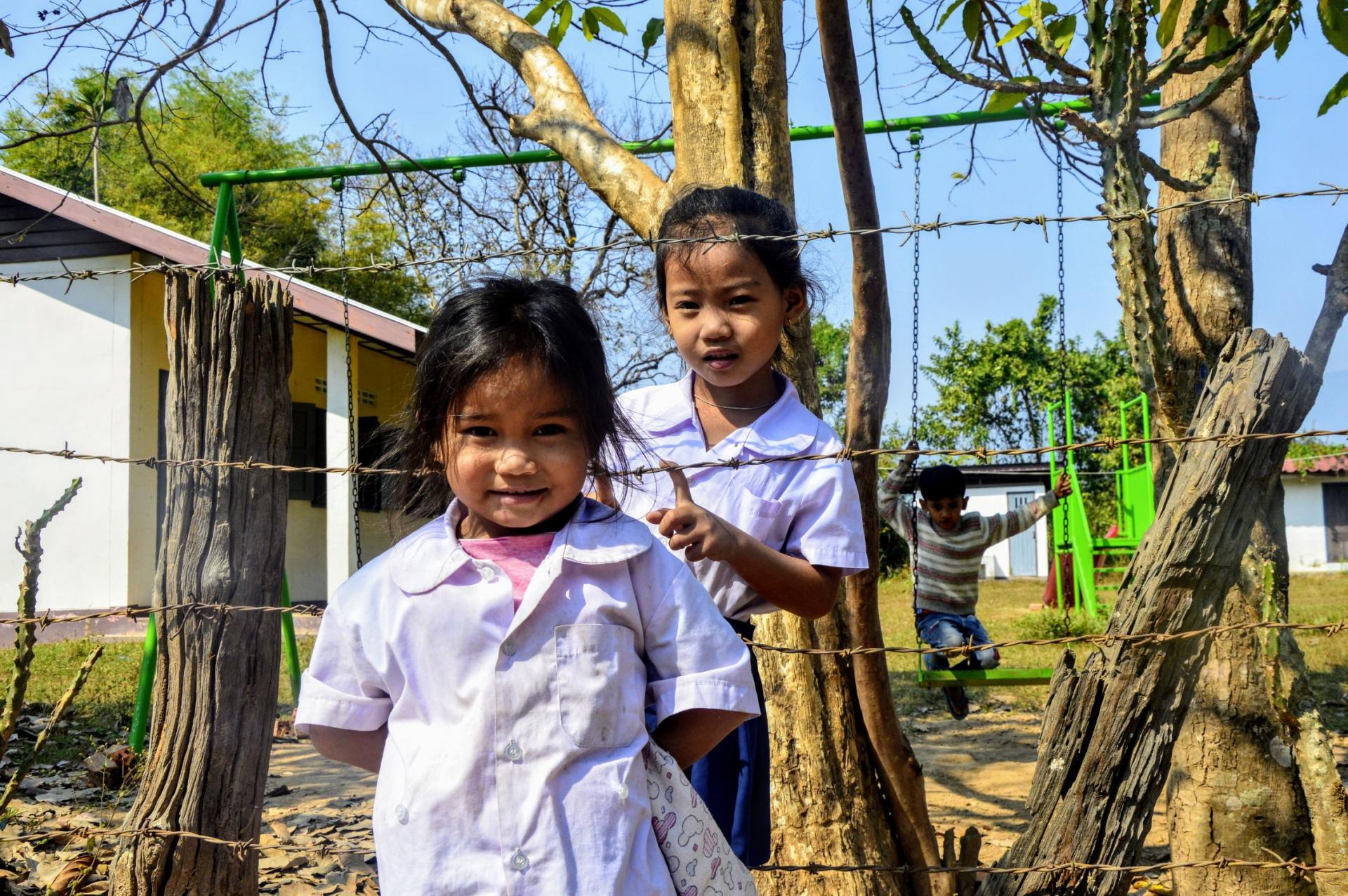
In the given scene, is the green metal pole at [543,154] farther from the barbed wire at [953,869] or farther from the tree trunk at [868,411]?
the barbed wire at [953,869]

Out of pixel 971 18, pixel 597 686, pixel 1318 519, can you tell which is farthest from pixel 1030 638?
pixel 1318 519

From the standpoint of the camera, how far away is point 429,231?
14.5 m

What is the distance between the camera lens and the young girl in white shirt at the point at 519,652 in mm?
1259

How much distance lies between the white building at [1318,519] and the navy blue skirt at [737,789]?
24.3 metres

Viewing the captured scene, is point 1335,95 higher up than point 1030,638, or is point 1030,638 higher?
point 1335,95

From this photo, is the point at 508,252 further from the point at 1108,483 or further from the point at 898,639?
the point at 1108,483

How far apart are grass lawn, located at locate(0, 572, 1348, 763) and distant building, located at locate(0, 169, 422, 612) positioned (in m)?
0.75

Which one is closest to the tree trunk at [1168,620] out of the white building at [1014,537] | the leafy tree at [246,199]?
the leafy tree at [246,199]

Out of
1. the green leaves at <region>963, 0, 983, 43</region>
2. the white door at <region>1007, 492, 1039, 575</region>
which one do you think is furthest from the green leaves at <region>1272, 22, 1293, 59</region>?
the white door at <region>1007, 492, 1039, 575</region>

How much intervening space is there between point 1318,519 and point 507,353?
2605 cm

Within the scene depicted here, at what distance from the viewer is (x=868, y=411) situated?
2.65 metres

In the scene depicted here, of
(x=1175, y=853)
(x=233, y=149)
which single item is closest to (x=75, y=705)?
(x=1175, y=853)

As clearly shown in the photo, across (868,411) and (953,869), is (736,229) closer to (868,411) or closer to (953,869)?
(868,411)

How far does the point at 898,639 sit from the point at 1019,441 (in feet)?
48.0
